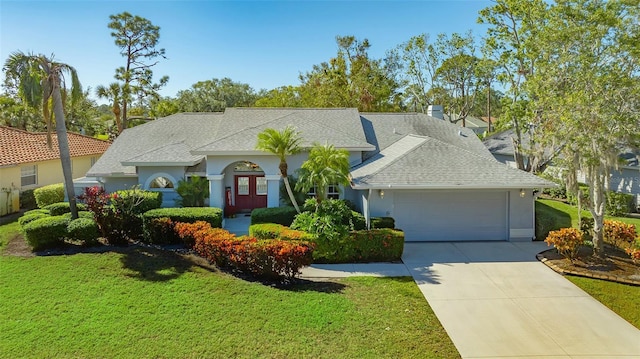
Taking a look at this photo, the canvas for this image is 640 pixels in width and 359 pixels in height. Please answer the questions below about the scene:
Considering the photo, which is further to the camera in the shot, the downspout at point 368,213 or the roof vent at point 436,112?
the roof vent at point 436,112

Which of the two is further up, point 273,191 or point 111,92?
point 111,92

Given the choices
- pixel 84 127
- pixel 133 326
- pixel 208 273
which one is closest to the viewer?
pixel 133 326

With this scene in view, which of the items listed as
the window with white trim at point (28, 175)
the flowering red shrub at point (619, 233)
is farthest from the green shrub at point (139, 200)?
the flowering red shrub at point (619, 233)

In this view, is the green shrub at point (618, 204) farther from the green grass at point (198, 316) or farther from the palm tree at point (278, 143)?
the palm tree at point (278, 143)

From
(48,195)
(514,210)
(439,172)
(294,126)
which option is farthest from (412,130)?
(48,195)

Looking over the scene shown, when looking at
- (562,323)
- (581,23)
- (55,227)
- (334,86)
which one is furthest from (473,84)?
(55,227)

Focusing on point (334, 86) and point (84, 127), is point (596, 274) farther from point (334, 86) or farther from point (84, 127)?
point (84, 127)

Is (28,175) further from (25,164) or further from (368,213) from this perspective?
(368,213)
